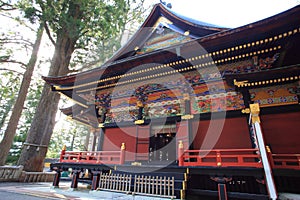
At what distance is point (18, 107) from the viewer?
10141 millimetres

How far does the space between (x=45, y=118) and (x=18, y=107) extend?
1.84 metres

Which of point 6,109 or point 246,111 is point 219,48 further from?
point 6,109

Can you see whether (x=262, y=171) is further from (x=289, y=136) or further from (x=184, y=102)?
(x=184, y=102)

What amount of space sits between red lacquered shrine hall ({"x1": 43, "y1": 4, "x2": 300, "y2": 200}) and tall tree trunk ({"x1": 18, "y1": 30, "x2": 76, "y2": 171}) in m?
3.32

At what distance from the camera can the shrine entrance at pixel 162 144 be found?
7.07m

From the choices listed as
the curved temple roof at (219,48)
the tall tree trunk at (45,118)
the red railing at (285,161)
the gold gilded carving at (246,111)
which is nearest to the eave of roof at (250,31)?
the curved temple roof at (219,48)

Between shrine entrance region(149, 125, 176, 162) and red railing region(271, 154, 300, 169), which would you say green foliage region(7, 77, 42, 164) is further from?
red railing region(271, 154, 300, 169)

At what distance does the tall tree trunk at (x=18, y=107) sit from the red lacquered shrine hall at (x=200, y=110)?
15.1ft

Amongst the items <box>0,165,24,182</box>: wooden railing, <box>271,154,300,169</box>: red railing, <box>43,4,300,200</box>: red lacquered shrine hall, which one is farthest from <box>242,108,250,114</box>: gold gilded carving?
<box>0,165,24,182</box>: wooden railing

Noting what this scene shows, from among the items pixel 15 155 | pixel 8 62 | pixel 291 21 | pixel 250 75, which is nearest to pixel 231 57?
pixel 250 75

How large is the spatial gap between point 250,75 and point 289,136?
213 centimetres

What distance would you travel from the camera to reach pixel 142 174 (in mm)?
5121

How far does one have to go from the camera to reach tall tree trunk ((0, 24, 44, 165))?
934 cm

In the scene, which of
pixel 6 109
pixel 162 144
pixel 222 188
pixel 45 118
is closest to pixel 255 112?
pixel 222 188
